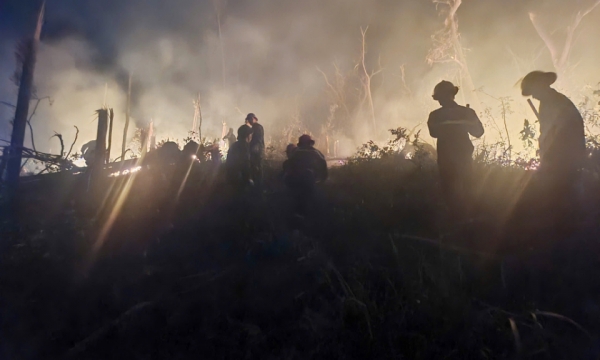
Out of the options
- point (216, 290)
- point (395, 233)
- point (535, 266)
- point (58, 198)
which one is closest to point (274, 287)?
point (216, 290)

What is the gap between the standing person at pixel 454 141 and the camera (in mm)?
4766

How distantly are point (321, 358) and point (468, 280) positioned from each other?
1.81 metres

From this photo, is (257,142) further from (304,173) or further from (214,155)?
(304,173)

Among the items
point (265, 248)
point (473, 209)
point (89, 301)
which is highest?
point (473, 209)

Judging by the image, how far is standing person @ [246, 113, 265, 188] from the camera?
7852 millimetres

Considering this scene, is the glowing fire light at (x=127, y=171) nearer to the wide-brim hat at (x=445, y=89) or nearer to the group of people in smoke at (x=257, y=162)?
the group of people in smoke at (x=257, y=162)

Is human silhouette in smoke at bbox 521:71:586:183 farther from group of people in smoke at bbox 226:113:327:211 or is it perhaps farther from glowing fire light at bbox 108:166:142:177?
glowing fire light at bbox 108:166:142:177

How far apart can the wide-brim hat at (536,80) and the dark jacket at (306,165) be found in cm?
308

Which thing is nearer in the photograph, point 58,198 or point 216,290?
point 216,290

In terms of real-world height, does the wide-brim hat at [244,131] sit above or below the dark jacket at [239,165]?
above

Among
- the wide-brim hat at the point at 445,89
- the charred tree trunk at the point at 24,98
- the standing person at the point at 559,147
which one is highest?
the charred tree trunk at the point at 24,98

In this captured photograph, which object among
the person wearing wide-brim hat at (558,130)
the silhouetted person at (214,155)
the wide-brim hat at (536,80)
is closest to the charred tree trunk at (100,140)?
the silhouetted person at (214,155)

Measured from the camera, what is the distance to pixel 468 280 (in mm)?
3977

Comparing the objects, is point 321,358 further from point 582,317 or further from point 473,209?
point 473,209
